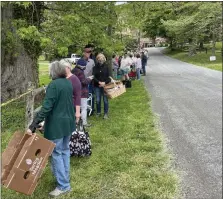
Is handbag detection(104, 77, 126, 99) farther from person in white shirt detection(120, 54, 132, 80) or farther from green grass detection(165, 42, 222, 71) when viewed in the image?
green grass detection(165, 42, 222, 71)

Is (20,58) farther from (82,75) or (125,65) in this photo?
(125,65)

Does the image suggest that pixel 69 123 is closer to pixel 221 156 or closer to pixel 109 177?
pixel 109 177

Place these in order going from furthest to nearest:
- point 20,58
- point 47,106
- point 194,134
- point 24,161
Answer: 1. point 20,58
2. point 194,134
3. point 47,106
4. point 24,161

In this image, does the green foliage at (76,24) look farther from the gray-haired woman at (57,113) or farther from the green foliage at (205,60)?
the green foliage at (205,60)

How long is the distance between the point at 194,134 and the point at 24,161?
4687 mm

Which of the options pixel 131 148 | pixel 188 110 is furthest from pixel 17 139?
pixel 188 110

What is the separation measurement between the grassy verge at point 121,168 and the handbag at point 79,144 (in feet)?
0.38

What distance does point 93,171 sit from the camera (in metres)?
5.49

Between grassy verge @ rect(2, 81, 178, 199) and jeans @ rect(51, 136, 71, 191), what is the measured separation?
0.17m

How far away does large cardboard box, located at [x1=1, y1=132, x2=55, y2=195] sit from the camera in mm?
4104

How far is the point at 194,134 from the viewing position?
25.9 feet

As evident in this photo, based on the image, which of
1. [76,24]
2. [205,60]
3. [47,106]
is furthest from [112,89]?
[205,60]

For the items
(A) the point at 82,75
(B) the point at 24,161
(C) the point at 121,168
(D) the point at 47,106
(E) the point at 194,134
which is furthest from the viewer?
(E) the point at 194,134

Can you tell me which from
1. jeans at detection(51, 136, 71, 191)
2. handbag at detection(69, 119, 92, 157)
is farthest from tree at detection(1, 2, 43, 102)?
jeans at detection(51, 136, 71, 191)
